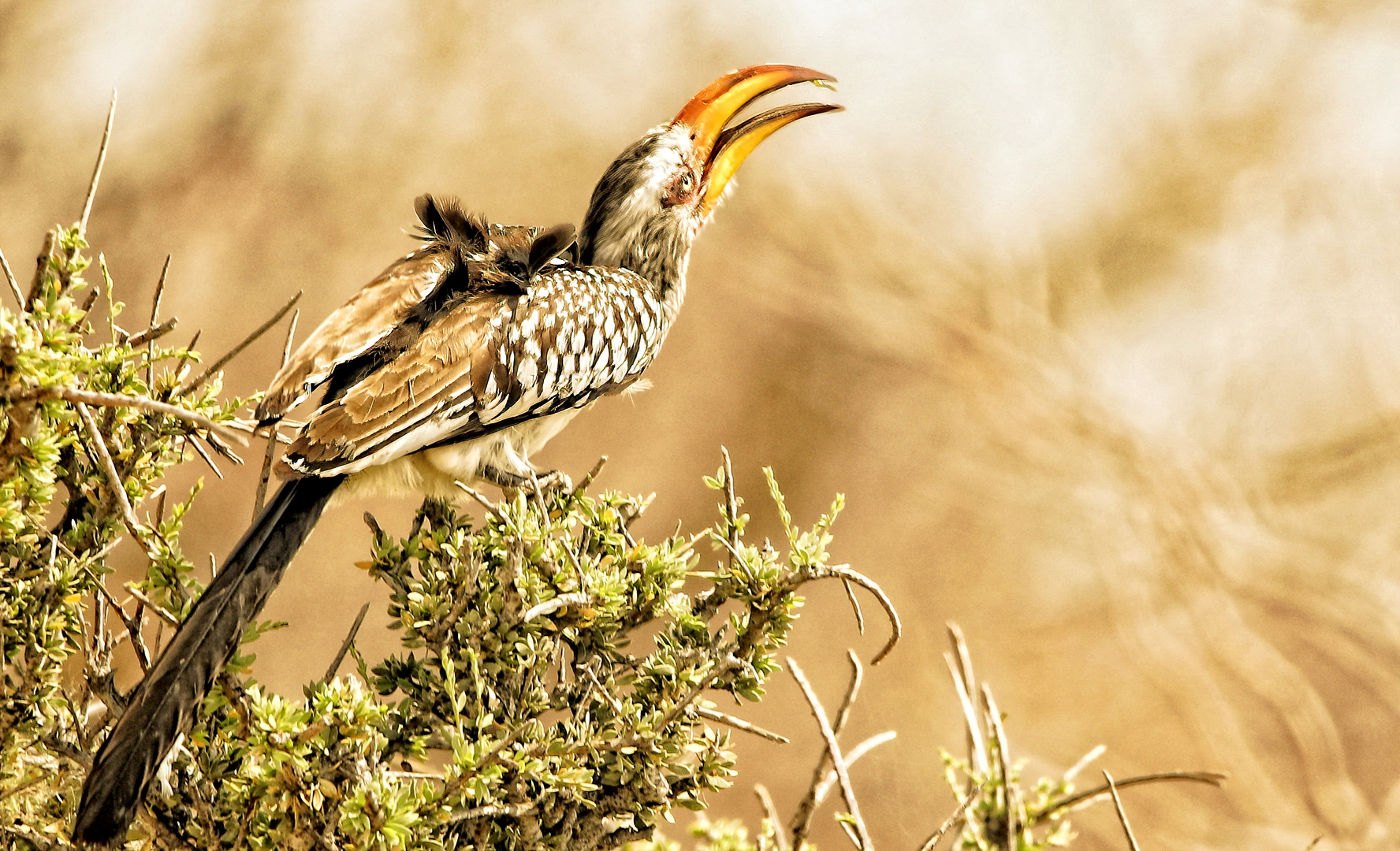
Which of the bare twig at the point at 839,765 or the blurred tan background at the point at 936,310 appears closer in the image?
the bare twig at the point at 839,765

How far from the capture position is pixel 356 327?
44.3 inches

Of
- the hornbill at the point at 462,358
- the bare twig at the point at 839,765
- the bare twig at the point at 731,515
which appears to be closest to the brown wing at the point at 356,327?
the hornbill at the point at 462,358

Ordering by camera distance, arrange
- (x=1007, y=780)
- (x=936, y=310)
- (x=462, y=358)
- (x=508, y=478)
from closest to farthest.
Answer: (x=1007, y=780), (x=462, y=358), (x=508, y=478), (x=936, y=310)

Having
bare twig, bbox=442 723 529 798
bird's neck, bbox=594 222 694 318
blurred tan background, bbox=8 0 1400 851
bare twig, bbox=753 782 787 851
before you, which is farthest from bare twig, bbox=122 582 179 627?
blurred tan background, bbox=8 0 1400 851

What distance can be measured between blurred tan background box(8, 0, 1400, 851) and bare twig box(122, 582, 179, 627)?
153cm

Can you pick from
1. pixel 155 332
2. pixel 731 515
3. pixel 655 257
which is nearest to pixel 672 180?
pixel 655 257

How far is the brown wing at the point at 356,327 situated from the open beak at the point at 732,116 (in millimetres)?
459

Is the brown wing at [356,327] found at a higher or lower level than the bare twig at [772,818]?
higher

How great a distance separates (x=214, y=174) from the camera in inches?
93.8

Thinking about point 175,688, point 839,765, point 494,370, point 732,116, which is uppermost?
point 732,116

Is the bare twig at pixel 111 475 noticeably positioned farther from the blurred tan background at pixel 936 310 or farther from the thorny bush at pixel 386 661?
the blurred tan background at pixel 936 310

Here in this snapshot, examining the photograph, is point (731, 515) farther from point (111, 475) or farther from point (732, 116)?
point (732, 116)

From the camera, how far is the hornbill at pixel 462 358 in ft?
2.57

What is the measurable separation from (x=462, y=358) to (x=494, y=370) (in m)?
0.04
